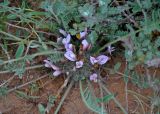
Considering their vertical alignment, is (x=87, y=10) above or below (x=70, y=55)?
above

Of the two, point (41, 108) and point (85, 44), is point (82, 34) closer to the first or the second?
point (85, 44)

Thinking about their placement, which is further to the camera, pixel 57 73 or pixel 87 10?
pixel 57 73

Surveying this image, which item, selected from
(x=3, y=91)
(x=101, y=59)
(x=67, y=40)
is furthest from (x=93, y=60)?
(x=3, y=91)

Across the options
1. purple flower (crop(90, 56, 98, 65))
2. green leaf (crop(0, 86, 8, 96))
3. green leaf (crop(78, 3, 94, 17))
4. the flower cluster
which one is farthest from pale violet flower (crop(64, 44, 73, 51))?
green leaf (crop(0, 86, 8, 96))

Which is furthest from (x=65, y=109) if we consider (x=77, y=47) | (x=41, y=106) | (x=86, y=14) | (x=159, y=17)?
(x=159, y=17)

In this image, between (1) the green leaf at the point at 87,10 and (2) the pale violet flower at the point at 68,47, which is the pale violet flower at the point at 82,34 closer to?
(2) the pale violet flower at the point at 68,47

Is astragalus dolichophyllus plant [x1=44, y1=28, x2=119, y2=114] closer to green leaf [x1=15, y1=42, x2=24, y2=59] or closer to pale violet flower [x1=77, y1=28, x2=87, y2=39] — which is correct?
pale violet flower [x1=77, y1=28, x2=87, y2=39]

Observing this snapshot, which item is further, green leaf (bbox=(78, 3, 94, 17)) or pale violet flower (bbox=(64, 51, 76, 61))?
pale violet flower (bbox=(64, 51, 76, 61))

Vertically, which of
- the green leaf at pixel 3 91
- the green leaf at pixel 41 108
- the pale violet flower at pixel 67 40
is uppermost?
the pale violet flower at pixel 67 40

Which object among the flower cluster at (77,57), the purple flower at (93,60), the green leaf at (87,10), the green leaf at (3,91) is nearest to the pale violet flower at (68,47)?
the flower cluster at (77,57)

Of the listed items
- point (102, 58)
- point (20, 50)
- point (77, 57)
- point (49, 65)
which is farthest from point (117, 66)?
point (20, 50)

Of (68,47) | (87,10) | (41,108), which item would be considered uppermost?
(87,10)
